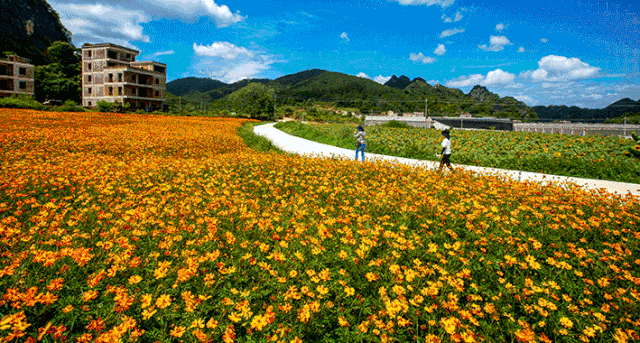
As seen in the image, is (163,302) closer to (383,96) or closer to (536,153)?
(536,153)

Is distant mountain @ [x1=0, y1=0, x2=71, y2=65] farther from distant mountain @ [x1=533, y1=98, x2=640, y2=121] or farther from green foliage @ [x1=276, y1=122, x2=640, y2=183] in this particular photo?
distant mountain @ [x1=533, y1=98, x2=640, y2=121]

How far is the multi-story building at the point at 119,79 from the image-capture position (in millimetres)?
54031

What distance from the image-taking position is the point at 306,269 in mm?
3156

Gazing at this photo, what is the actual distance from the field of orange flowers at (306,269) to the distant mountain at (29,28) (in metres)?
89.3

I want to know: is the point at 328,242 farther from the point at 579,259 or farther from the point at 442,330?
the point at 579,259

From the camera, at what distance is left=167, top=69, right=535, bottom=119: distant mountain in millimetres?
72000

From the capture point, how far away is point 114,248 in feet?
10.7

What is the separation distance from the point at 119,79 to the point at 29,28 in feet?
142

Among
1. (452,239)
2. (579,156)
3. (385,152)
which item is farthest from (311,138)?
(452,239)

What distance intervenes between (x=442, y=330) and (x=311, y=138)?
21.7 m

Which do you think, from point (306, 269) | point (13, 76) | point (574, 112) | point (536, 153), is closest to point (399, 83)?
point (574, 112)

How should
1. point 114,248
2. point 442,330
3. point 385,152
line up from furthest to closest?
point 385,152 → point 114,248 → point 442,330

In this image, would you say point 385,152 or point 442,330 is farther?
point 385,152

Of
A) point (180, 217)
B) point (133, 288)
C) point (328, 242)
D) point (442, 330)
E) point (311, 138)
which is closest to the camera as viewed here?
point (442, 330)
